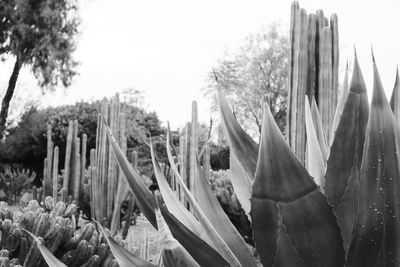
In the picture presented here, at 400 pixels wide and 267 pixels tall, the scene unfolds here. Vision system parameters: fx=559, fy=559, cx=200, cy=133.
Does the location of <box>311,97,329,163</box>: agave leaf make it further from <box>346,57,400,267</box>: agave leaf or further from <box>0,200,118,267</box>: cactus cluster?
<box>0,200,118,267</box>: cactus cluster

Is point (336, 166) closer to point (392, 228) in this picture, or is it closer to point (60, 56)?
point (392, 228)

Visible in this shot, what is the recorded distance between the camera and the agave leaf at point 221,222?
1058 millimetres

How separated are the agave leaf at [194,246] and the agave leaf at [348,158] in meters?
0.22

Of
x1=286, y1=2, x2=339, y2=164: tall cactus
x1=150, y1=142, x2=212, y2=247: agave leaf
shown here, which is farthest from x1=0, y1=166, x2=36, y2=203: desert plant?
x1=150, y1=142, x2=212, y2=247: agave leaf

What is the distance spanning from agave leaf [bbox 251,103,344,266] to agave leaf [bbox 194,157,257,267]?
21cm

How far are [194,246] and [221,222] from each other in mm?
197

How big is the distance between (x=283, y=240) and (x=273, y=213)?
0.16ft

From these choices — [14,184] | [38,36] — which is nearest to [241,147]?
[14,184]

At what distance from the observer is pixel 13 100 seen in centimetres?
2489

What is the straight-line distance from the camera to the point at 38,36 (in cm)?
2478

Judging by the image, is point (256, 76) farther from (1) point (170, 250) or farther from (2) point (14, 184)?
(1) point (170, 250)

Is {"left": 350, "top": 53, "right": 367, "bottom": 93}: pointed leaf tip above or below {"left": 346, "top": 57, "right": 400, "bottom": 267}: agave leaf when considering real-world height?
above

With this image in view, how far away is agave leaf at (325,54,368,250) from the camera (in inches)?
37.1

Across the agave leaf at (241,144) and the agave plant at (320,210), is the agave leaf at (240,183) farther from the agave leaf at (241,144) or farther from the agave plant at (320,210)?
the agave plant at (320,210)
